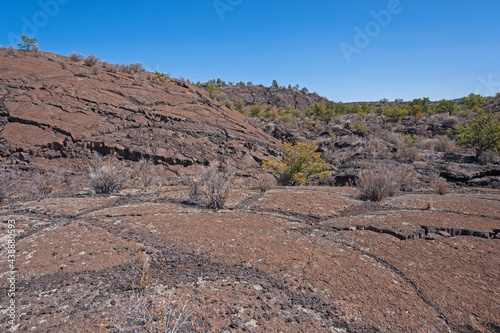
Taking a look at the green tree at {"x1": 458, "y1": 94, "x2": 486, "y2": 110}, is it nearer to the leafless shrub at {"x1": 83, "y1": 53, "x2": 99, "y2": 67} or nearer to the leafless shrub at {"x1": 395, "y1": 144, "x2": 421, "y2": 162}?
the leafless shrub at {"x1": 395, "y1": 144, "x2": 421, "y2": 162}

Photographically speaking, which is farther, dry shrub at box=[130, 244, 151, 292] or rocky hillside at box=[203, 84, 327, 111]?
rocky hillside at box=[203, 84, 327, 111]

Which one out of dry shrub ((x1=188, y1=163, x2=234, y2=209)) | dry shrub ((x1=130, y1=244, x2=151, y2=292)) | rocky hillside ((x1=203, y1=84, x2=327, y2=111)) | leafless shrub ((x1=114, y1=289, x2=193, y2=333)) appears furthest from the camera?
rocky hillside ((x1=203, y1=84, x2=327, y2=111))

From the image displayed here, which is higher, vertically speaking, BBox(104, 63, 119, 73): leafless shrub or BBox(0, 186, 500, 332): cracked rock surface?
BBox(104, 63, 119, 73): leafless shrub

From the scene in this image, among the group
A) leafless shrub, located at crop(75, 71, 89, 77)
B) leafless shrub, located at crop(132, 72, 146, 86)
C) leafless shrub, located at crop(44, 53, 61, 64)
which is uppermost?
leafless shrub, located at crop(44, 53, 61, 64)

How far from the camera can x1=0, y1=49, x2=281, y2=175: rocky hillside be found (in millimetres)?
9516

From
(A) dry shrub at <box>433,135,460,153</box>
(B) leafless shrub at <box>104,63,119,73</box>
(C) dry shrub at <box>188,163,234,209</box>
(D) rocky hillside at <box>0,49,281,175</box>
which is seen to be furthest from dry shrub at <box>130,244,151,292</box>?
(B) leafless shrub at <box>104,63,119,73</box>

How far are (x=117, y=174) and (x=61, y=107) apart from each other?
7240 millimetres

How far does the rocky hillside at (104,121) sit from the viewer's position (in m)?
9.52

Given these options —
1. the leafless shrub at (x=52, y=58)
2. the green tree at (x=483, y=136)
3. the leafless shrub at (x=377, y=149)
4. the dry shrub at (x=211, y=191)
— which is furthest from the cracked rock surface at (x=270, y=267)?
the leafless shrub at (x=52, y=58)

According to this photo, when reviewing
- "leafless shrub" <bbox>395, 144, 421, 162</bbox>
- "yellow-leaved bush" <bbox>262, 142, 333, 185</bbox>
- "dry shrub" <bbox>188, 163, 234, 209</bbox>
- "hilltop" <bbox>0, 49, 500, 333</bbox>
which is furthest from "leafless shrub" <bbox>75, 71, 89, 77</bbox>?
"leafless shrub" <bbox>395, 144, 421, 162</bbox>

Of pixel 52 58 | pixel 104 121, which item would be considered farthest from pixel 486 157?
pixel 52 58

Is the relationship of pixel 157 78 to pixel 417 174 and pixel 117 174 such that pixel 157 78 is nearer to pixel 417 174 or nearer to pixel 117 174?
pixel 117 174

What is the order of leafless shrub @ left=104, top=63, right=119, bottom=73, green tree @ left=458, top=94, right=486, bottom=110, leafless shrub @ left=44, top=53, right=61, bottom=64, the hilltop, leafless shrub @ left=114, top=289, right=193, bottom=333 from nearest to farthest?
leafless shrub @ left=114, top=289, right=193, bottom=333
the hilltop
leafless shrub @ left=44, top=53, right=61, bottom=64
leafless shrub @ left=104, top=63, right=119, bottom=73
green tree @ left=458, top=94, right=486, bottom=110

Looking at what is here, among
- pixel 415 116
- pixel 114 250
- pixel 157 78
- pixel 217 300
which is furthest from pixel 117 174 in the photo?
pixel 415 116
